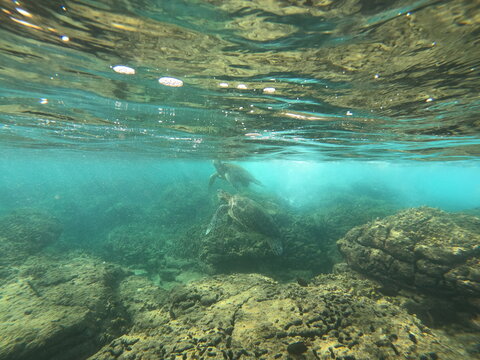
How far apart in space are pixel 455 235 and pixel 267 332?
705cm

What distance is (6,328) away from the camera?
5320mm

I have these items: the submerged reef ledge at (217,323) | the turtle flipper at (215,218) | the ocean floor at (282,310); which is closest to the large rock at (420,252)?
the ocean floor at (282,310)

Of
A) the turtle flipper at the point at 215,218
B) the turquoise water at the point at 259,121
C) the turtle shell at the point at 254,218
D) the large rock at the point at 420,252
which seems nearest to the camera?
the turquoise water at the point at 259,121

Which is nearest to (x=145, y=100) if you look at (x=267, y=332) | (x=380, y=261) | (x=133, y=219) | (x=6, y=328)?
(x=6, y=328)

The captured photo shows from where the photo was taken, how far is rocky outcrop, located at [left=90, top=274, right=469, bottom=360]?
3.48 meters

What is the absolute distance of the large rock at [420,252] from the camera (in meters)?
5.99

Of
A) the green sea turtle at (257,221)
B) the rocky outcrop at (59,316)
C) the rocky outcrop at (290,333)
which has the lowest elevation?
the rocky outcrop at (59,316)

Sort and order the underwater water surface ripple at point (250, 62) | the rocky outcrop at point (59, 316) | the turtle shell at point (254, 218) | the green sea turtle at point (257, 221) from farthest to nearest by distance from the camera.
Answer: the turtle shell at point (254, 218) → the green sea turtle at point (257, 221) → the rocky outcrop at point (59, 316) → the underwater water surface ripple at point (250, 62)

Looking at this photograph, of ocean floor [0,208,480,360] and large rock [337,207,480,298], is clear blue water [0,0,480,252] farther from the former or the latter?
ocean floor [0,208,480,360]

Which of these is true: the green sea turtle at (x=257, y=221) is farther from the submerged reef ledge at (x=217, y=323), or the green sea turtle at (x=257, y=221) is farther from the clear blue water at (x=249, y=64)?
the clear blue water at (x=249, y=64)

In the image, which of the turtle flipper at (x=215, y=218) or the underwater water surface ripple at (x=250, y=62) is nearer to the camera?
the underwater water surface ripple at (x=250, y=62)

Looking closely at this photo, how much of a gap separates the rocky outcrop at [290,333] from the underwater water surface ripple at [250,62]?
5.97 meters

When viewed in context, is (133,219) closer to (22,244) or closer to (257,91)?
(22,244)

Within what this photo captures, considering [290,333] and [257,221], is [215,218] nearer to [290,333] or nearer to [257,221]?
[257,221]
